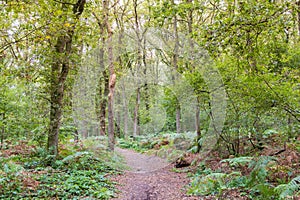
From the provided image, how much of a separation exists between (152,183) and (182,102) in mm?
3810

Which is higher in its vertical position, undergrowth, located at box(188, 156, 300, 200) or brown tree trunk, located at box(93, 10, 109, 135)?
brown tree trunk, located at box(93, 10, 109, 135)

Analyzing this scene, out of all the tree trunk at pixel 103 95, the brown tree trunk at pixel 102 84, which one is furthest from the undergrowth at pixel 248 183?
the tree trunk at pixel 103 95

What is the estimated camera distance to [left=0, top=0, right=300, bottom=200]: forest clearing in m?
4.25

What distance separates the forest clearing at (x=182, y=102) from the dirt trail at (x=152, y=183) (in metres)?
0.03

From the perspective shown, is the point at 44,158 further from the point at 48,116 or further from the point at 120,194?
the point at 120,194

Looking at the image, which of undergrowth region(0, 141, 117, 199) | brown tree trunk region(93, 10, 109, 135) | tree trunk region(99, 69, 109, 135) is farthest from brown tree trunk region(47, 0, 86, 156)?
tree trunk region(99, 69, 109, 135)

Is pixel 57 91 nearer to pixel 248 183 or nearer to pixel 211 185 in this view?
pixel 211 185

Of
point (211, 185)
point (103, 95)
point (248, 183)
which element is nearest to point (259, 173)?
point (248, 183)

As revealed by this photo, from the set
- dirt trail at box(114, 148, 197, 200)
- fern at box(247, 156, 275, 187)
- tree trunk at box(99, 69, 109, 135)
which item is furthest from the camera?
tree trunk at box(99, 69, 109, 135)

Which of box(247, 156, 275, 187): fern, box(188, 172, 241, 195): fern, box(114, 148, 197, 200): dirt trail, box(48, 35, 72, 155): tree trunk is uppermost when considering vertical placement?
box(48, 35, 72, 155): tree trunk

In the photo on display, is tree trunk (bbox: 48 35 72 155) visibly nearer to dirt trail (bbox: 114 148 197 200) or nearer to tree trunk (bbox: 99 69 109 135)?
dirt trail (bbox: 114 148 197 200)

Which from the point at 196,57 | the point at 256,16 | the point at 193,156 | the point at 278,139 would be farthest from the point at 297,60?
the point at 193,156

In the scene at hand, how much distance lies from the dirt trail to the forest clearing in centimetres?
3

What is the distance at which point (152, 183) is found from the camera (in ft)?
20.5
